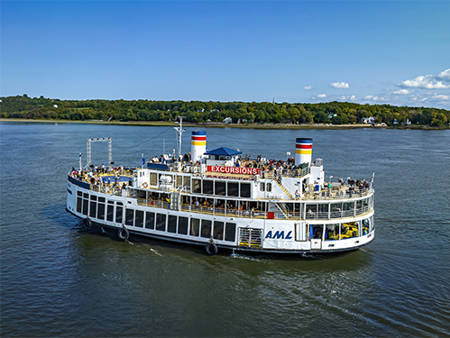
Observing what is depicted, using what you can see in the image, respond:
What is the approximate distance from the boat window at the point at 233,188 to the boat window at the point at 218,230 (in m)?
2.20

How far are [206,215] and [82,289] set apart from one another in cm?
867

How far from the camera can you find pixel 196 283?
73.6 ft

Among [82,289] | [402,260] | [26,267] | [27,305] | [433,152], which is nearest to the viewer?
[27,305]

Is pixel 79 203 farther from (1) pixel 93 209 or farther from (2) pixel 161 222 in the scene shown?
(2) pixel 161 222

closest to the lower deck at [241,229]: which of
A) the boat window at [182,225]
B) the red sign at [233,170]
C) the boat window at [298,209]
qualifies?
the boat window at [182,225]

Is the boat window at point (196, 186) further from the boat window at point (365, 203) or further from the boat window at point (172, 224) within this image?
the boat window at point (365, 203)

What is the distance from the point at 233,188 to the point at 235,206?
1222mm

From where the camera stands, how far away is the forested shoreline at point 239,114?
164 metres

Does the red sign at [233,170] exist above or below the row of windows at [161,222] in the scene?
above

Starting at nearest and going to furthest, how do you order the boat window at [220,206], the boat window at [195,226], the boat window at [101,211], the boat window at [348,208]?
the boat window at [348,208] → the boat window at [220,206] → the boat window at [195,226] → the boat window at [101,211]

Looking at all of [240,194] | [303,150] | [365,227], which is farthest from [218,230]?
[365,227]

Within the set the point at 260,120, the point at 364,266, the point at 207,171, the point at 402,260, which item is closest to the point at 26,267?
the point at 207,171

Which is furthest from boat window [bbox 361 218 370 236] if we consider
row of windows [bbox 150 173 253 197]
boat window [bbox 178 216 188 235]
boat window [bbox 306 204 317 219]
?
boat window [bbox 178 216 188 235]

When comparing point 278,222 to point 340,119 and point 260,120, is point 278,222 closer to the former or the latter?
point 260,120
